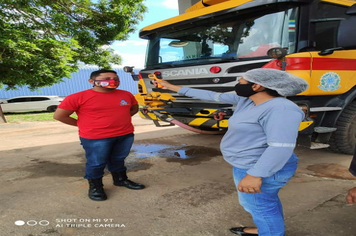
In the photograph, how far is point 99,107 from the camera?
3076mm

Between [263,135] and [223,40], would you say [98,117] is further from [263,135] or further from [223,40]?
[223,40]

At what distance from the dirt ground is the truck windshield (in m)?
1.69

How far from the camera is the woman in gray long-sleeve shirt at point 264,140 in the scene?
1633 mm

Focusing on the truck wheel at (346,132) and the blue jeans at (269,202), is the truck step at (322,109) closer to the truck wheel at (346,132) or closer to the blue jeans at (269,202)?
the truck wheel at (346,132)

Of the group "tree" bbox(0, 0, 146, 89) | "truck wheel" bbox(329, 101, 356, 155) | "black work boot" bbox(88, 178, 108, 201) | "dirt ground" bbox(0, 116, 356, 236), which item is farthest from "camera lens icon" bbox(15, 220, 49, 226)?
"tree" bbox(0, 0, 146, 89)

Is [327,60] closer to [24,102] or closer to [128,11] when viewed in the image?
[128,11]

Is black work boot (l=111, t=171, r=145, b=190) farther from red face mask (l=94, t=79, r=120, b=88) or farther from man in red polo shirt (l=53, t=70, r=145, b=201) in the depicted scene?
red face mask (l=94, t=79, r=120, b=88)

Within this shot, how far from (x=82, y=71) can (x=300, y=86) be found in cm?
1990

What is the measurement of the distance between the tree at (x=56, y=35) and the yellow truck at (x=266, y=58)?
6.24 m

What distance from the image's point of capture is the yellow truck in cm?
355

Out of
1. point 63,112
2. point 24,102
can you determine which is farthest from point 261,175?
point 24,102

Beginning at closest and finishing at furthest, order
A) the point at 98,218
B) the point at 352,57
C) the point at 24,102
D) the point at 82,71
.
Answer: the point at 98,218, the point at 352,57, the point at 24,102, the point at 82,71

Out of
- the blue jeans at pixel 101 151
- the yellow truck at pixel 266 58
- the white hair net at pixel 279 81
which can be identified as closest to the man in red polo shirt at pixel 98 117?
the blue jeans at pixel 101 151

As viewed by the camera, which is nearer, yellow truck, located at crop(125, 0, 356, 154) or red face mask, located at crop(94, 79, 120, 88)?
red face mask, located at crop(94, 79, 120, 88)
